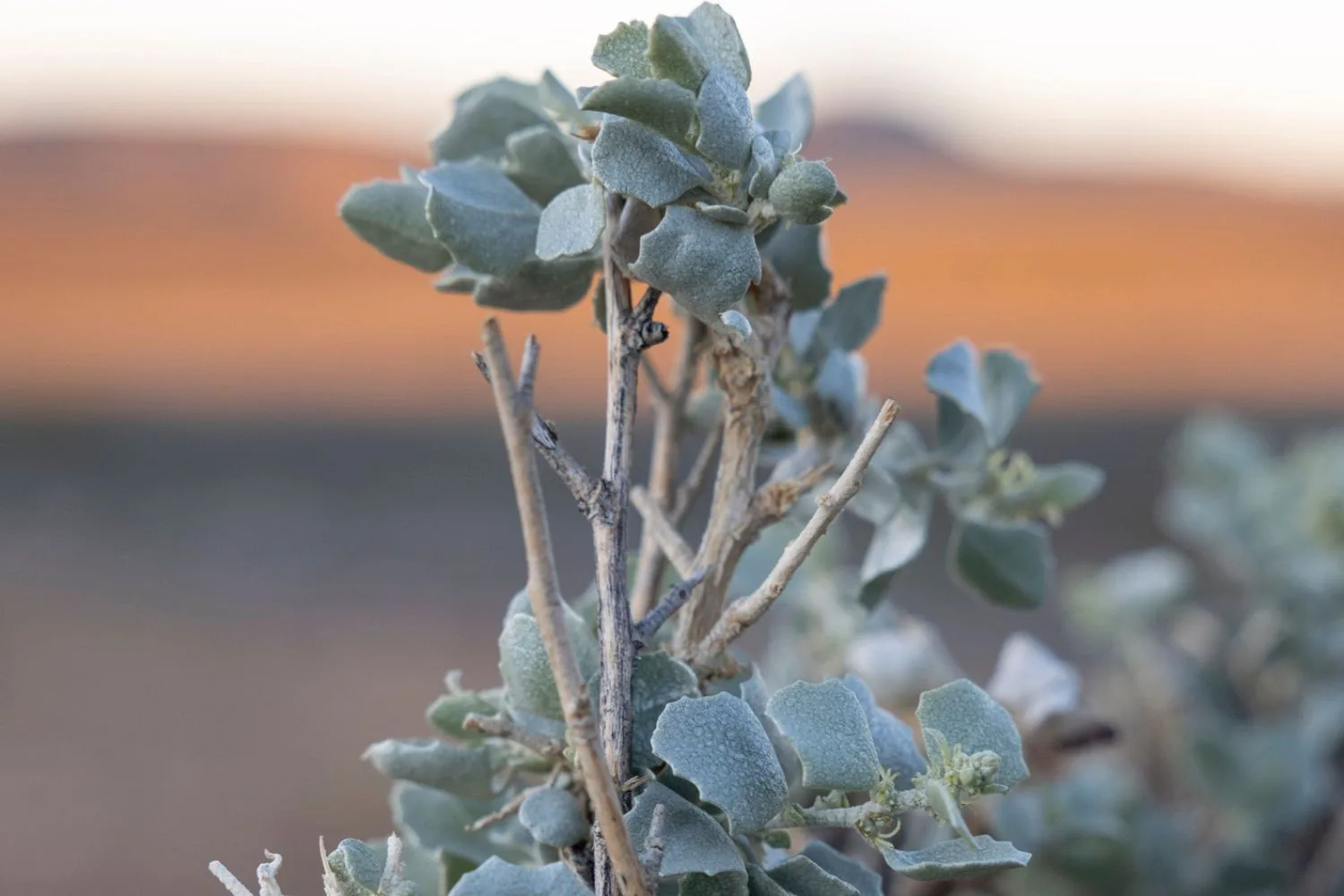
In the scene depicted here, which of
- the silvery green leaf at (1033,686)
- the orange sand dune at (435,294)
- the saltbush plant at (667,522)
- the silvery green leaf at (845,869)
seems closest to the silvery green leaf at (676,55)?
the saltbush plant at (667,522)

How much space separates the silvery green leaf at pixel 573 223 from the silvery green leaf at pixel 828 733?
121mm

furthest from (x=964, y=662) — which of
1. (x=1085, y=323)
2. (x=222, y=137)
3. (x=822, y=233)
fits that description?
(x=222, y=137)

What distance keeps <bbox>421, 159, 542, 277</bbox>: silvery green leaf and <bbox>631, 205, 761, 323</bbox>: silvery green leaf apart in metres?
0.06

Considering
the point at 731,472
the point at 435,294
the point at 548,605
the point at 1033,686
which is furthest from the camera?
the point at 435,294

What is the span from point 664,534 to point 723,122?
13 centimetres

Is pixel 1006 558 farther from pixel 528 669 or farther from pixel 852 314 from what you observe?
pixel 528 669

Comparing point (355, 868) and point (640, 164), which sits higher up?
point (640, 164)

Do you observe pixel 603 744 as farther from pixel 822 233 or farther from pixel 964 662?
pixel 964 662

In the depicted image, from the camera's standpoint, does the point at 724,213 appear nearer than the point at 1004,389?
Yes

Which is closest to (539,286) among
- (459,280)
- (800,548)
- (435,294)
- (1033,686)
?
(459,280)

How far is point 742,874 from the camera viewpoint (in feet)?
0.92

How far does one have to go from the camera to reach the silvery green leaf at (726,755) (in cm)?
26

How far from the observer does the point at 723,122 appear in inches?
11.3

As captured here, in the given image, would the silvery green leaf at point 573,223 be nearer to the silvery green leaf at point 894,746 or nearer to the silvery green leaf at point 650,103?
the silvery green leaf at point 650,103
